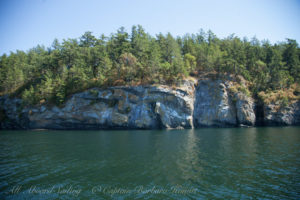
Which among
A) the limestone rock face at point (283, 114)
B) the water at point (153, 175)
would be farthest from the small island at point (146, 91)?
the water at point (153, 175)

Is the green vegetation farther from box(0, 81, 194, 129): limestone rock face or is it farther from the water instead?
the water

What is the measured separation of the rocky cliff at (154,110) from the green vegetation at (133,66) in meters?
3.68

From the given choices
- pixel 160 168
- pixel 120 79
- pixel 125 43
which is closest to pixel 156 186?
pixel 160 168

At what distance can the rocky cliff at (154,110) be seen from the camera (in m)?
55.2

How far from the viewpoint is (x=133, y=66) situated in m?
59.8

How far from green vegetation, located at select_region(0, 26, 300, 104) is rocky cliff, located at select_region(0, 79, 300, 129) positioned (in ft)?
12.1

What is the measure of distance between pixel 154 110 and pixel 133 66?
55.5 ft

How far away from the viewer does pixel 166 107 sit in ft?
181

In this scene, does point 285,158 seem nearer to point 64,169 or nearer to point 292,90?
point 64,169

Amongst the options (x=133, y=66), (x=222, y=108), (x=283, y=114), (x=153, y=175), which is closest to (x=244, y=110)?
(x=222, y=108)

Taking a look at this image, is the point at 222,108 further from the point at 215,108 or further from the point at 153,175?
the point at 153,175

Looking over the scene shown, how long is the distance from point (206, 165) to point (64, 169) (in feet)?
44.1

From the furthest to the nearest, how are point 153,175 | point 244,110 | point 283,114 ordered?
point 244,110, point 283,114, point 153,175

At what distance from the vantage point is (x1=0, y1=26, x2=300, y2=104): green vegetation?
59.2 metres
